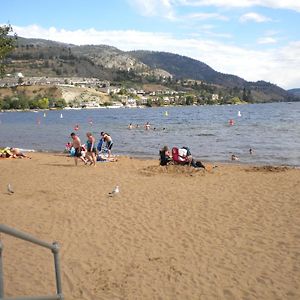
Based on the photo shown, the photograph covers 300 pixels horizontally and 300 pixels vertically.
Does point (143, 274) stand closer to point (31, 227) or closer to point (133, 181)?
point (31, 227)

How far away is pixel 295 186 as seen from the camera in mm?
14602

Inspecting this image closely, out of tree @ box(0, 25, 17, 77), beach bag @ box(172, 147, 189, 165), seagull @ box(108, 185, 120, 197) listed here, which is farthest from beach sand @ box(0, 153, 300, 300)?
tree @ box(0, 25, 17, 77)

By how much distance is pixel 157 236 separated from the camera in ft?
30.9

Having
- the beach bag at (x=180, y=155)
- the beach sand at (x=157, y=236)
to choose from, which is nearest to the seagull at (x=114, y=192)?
the beach sand at (x=157, y=236)

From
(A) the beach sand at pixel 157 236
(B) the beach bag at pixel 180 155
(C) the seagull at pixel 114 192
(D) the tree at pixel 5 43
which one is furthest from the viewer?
(D) the tree at pixel 5 43

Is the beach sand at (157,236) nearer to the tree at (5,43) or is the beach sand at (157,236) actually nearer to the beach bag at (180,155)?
the beach bag at (180,155)

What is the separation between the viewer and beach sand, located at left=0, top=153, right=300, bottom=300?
7.05 meters

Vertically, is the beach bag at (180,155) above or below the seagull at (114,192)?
above

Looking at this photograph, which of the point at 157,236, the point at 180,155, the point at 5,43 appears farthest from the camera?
the point at 5,43

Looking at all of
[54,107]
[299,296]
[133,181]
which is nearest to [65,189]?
[133,181]

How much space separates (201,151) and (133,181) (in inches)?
588

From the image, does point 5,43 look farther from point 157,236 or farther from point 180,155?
point 157,236

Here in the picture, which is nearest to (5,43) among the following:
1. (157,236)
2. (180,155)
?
(180,155)

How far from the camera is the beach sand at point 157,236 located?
705cm
